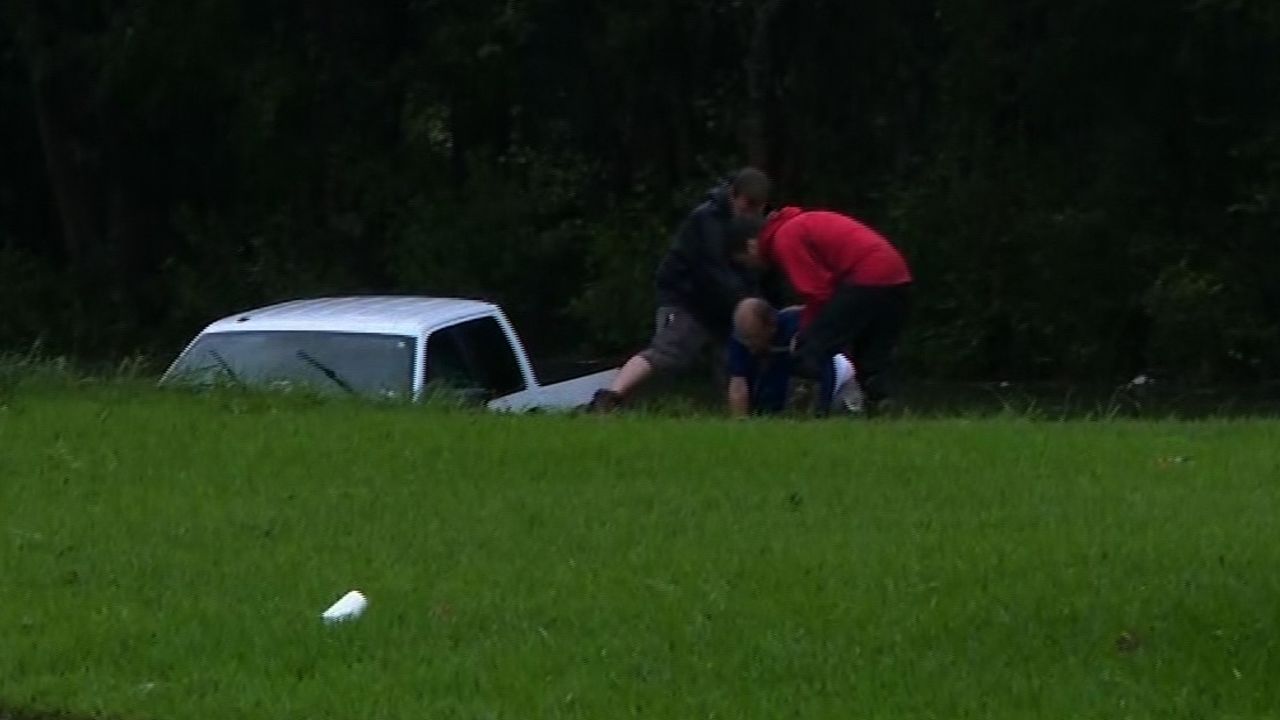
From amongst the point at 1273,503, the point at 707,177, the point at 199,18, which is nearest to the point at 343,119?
the point at 199,18

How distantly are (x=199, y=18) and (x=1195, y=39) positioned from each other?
11411 mm

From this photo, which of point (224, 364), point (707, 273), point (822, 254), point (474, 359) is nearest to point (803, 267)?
point (822, 254)

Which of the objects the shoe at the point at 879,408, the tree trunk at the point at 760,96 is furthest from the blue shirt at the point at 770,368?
the tree trunk at the point at 760,96

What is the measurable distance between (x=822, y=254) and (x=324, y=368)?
9.73 ft

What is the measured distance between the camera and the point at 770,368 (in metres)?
14.4

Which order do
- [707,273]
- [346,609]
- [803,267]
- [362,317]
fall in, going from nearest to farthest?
[346,609], [803,267], [362,317], [707,273]

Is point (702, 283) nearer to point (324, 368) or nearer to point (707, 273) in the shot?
point (707, 273)

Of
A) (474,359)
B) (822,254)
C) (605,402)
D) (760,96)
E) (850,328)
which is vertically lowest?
(760,96)

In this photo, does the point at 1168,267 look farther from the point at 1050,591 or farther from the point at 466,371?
the point at 1050,591

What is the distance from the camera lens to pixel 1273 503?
31.2ft

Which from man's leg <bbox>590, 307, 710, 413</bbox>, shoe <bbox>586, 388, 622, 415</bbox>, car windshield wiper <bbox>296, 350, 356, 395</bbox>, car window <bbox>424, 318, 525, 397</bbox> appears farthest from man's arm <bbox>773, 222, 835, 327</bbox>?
car windshield wiper <bbox>296, 350, 356, 395</bbox>

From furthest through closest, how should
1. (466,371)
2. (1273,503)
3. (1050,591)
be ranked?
(466,371) < (1273,503) < (1050,591)

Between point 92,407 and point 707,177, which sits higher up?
point 92,407

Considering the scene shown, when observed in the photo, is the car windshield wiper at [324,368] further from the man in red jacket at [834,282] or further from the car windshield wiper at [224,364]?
the man in red jacket at [834,282]
